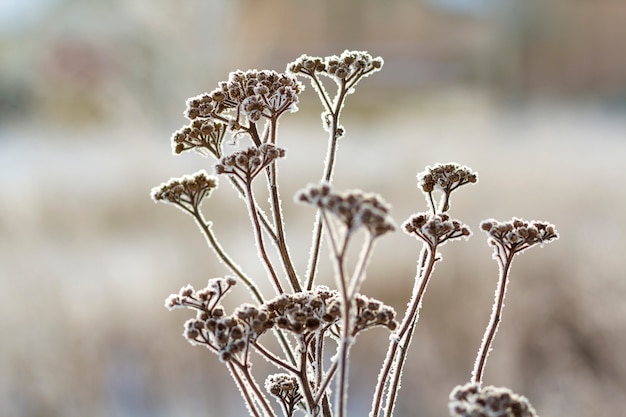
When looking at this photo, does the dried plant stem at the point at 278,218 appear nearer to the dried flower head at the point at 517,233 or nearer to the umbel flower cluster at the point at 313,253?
the umbel flower cluster at the point at 313,253

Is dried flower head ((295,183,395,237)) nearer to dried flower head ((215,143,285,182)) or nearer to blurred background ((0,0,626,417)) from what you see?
dried flower head ((215,143,285,182))

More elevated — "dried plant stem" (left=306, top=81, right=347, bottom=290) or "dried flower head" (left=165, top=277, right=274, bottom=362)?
"dried plant stem" (left=306, top=81, right=347, bottom=290)

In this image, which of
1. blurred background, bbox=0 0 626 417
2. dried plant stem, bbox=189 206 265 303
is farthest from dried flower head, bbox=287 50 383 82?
blurred background, bbox=0 0 626 417

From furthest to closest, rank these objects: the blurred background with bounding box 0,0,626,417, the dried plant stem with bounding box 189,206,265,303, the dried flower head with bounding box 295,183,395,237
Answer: the blurred background with bounding box 0,0,626,417
the dried plant stem with bounding box 189,206,265,303
the dried flower head with bounding box 295,183,395,237

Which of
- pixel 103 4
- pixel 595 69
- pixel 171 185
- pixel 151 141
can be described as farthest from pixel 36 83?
pixel 171 185

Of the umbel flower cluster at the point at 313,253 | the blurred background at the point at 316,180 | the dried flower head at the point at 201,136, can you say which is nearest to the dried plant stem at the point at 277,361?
the umbel flower cluster at the point at 313,253

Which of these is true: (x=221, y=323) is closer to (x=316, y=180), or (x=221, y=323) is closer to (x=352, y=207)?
(x=352, y=207)
